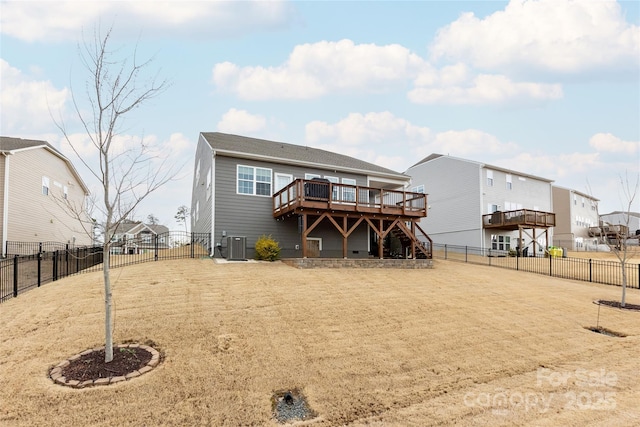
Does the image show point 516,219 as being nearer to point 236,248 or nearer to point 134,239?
point 236,248

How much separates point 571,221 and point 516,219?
65.9 feet

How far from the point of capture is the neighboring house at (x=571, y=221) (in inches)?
1512

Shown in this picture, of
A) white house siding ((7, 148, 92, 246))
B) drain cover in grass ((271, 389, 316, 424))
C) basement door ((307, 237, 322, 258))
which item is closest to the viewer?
drain cover in grass ((271, 389, 316, 424))

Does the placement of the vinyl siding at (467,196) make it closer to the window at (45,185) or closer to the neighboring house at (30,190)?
the neighboring house at (30,190)

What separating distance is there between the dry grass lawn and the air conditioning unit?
13.7 feet

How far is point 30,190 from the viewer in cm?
1902

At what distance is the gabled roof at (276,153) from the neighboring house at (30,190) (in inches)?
279

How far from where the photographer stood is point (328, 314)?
25.5 feet

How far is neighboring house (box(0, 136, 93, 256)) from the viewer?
55.9ft

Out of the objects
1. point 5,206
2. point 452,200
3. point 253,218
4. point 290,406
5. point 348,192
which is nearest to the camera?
point 290,406

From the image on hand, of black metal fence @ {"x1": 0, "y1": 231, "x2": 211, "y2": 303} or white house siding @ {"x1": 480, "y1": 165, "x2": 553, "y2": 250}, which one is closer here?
black metal fence @ {"x1": 0, "y1": 231, "x2": 211, "y2": 303}

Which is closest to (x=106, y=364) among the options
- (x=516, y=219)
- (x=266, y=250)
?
(x=266, y=250)

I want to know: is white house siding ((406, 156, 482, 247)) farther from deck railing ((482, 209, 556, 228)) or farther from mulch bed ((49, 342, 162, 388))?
mulch bed ((49, 342, 162, 388))

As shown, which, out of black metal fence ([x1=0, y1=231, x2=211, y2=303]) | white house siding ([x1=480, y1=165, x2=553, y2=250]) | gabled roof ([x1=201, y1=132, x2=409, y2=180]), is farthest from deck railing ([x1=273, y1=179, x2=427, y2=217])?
white house siding ([x1=480, y1=165, x2=553, y2=250])
